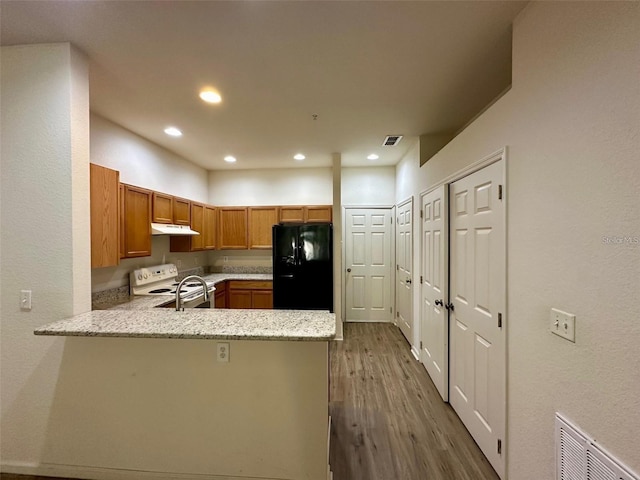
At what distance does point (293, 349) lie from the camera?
4.91ft

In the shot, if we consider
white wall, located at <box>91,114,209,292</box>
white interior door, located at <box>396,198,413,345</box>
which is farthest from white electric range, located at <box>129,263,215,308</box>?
white interior door, located at <box>396,198,413,345</box>

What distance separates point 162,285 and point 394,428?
299cm

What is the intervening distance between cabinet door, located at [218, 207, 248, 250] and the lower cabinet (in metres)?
0.67

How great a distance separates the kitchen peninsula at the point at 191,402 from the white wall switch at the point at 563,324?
1.01 m

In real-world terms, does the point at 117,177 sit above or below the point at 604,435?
above

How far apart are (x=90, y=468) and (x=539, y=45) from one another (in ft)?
11.2

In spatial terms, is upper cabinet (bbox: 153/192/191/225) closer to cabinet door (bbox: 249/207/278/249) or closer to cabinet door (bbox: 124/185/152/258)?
cabinet door (bbox: 124/185/152/258)

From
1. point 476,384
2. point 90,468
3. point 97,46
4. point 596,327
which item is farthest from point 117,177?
point 476,384

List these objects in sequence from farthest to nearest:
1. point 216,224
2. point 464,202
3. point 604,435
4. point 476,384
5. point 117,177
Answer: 1. point 216,224
2. point 117,177
3. point 464,202
4. point 476,384
5. point 604,435

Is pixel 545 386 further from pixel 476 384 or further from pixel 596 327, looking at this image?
pixel 476 384

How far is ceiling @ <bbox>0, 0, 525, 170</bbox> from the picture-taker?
136 centimetres

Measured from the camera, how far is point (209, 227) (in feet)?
13.8

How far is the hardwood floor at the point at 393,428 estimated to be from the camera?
5.52ft

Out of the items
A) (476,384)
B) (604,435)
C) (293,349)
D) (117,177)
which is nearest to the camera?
(604,435)
